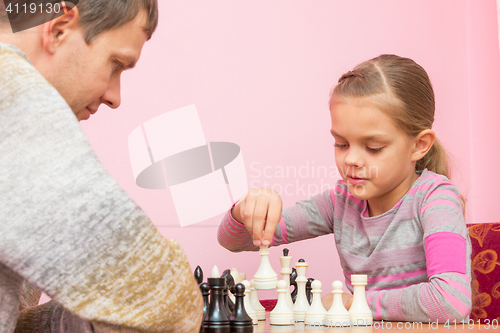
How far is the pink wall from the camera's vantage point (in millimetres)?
1805

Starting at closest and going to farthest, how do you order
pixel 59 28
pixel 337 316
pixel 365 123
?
pixel 59 28
pixel 337 316
pixel 365 123

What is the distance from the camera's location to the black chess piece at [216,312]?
87cm

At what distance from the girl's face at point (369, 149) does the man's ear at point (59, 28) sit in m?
0.80

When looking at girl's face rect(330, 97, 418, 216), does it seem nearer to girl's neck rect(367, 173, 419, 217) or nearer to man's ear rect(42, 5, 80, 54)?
girl's neck rect(367, 173, 419, 217)

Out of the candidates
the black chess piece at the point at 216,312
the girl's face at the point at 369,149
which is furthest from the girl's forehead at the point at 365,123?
the black chess piece at the point at 216,312

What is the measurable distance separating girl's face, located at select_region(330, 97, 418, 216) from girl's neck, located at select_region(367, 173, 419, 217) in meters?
0.03

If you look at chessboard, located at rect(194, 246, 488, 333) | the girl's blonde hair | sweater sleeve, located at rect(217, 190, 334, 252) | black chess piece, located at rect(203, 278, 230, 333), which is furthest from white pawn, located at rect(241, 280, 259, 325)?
the girl's blonde hair

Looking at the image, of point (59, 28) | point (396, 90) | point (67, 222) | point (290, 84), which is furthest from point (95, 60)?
point (290, 84)

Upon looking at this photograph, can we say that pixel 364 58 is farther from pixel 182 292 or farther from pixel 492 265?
pixel 182 292

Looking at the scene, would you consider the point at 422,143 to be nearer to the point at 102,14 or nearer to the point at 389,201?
the point at 389,201

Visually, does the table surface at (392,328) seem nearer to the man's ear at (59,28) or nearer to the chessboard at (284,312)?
the chessboard at (284,312)

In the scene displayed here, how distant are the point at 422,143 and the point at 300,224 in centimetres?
46

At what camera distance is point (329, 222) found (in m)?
1.59

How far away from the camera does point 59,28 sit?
0.74 meters
